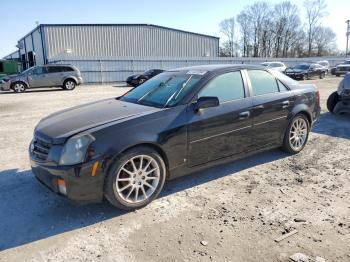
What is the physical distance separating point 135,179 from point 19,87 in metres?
18.4

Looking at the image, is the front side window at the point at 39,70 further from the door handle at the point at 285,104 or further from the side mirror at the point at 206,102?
the side mirror at the point at 206,102

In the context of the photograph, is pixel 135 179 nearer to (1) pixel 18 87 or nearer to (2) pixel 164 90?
(2) pixel 164 90

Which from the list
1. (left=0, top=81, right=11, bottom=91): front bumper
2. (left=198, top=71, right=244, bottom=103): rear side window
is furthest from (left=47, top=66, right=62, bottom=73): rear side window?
(left=198, top=71, right=244, bottom=103): rear side window

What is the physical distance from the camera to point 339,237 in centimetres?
317

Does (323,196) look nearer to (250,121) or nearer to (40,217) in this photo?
(250,121)

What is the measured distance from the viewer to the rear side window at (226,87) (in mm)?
4395

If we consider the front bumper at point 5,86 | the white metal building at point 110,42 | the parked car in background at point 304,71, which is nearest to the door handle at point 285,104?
the front bumper at point 5,86

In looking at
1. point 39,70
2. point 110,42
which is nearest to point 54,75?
point 39,70

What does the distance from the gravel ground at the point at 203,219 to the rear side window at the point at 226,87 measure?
1150 mm

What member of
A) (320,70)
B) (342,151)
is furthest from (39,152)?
(320,70)

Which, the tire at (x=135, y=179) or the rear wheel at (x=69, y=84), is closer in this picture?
the tire at (x=135, y=179)

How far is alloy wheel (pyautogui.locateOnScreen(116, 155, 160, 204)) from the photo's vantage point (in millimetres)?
3684

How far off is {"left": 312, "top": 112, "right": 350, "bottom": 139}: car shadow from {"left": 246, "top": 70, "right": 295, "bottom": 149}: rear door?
2.47m

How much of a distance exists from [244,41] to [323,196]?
82.7 meters
